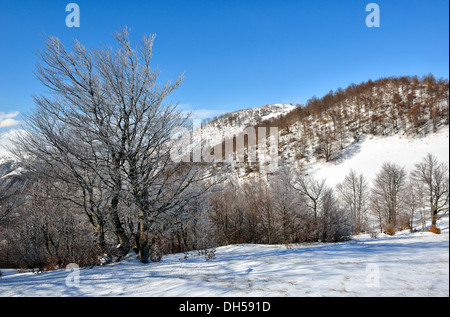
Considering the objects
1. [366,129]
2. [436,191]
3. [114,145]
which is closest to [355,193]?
[366,129]

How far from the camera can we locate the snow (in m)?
41.2

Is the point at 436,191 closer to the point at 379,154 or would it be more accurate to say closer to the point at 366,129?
the point at 379,154

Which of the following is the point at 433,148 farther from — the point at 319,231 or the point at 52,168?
the point at 52,168

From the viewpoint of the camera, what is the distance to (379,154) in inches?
1882

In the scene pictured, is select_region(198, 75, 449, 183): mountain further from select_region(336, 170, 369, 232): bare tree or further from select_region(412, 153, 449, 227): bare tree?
select_region(412, 153, 449, 227): bare tree

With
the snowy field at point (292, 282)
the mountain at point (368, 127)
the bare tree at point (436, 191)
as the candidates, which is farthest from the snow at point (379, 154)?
the snowy field at point (292, 282)

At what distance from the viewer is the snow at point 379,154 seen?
41.2m

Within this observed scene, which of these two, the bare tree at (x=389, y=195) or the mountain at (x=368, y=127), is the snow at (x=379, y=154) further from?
the bare tree at (x=389, y=195)

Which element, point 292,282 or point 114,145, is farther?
point 114,145

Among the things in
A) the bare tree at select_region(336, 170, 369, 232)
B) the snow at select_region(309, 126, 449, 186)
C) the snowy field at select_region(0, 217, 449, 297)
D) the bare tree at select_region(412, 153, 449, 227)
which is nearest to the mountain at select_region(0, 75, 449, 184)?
the snow at select_region(309, 126, 449, 186)

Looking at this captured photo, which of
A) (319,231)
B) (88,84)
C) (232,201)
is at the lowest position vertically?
(319,231)

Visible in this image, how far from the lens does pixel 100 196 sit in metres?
7.16
